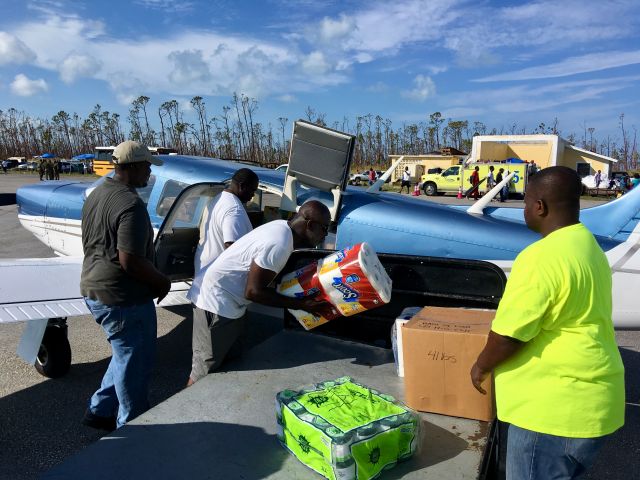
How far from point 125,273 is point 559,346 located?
2298 mm

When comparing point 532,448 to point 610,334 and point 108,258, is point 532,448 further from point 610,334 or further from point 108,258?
point 108,258

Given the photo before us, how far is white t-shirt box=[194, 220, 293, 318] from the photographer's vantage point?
2.91m

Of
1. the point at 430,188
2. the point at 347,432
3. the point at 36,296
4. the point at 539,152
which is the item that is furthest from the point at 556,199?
the point at 539,152

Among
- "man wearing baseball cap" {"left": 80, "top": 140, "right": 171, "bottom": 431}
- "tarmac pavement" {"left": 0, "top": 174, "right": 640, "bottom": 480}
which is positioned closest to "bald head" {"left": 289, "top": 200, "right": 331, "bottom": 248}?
"man wearing baseball cap" {"left": 80, "top": 140, "right": 171, "bottom": 431}

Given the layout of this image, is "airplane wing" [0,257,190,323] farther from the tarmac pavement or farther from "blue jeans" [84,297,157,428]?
"blue jeans" [84,297,157,428]

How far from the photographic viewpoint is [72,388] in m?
4.38

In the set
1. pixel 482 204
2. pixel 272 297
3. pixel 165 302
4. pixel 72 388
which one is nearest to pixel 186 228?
pixel 165 302

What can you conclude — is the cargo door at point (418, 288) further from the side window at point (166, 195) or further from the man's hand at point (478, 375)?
the side window at point (166, 195)

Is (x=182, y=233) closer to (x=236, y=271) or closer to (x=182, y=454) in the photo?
(x=236, y=271)

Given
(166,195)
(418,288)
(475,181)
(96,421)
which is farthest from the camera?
(475,181)

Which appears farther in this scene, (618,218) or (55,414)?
(618,218)

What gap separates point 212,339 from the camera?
3043 millimetres

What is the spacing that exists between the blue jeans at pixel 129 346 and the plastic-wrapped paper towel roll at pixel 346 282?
87 centimetres

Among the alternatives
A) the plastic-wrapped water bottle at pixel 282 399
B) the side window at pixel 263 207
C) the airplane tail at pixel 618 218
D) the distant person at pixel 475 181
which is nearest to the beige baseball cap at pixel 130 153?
the plastic-wrapped water bottle at pixel 282 399
